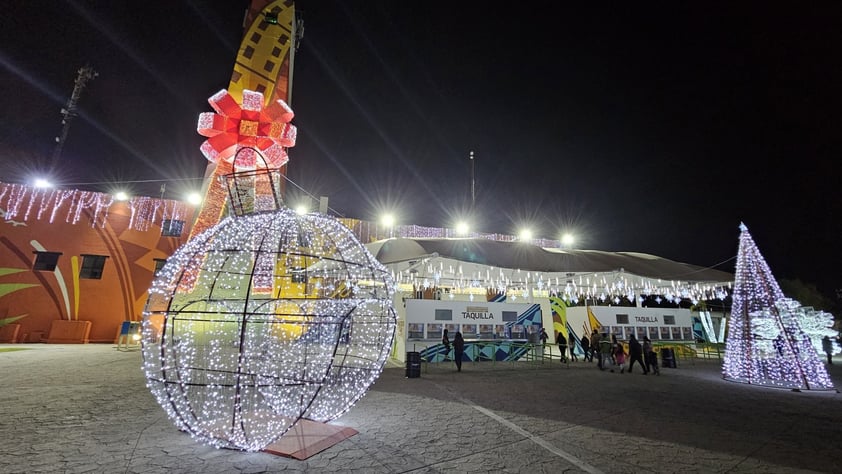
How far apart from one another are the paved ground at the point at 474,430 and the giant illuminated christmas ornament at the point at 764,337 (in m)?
0.92

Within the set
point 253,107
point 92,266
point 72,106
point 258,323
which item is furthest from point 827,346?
point 72,106

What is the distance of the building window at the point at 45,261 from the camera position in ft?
47.7

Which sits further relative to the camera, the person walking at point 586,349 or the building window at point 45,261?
the person walking at point 586,349

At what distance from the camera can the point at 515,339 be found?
1441 centimetres

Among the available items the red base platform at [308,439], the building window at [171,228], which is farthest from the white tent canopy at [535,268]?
the building window at [171,228]

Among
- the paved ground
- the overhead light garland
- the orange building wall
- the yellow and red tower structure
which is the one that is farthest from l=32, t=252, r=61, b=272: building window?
the yellow and red tower structure

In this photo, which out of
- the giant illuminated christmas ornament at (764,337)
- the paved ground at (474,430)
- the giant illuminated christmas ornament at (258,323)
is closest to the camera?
the giant illuminated christmas ornament at (258,323)

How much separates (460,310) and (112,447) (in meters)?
10.8

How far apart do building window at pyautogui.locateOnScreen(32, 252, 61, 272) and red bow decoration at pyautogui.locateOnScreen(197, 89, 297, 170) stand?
1059 cm

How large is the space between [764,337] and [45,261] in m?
26.6

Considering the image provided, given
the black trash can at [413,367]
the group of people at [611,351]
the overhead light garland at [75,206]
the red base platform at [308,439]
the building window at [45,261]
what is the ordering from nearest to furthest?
the red base platform at [308,439] < the black trash can at [413,367] < the group of people at [611,351] < the overhead light garland at [75,206] < the building window at [45,261]

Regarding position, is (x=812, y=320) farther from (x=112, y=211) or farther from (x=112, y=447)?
(x=112, y=211)

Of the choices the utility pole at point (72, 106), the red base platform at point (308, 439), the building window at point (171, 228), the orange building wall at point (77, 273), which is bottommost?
the red base platform at point (308, 439)

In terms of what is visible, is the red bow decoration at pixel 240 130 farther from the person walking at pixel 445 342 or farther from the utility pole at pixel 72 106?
the utility pole at pixel 72 106
